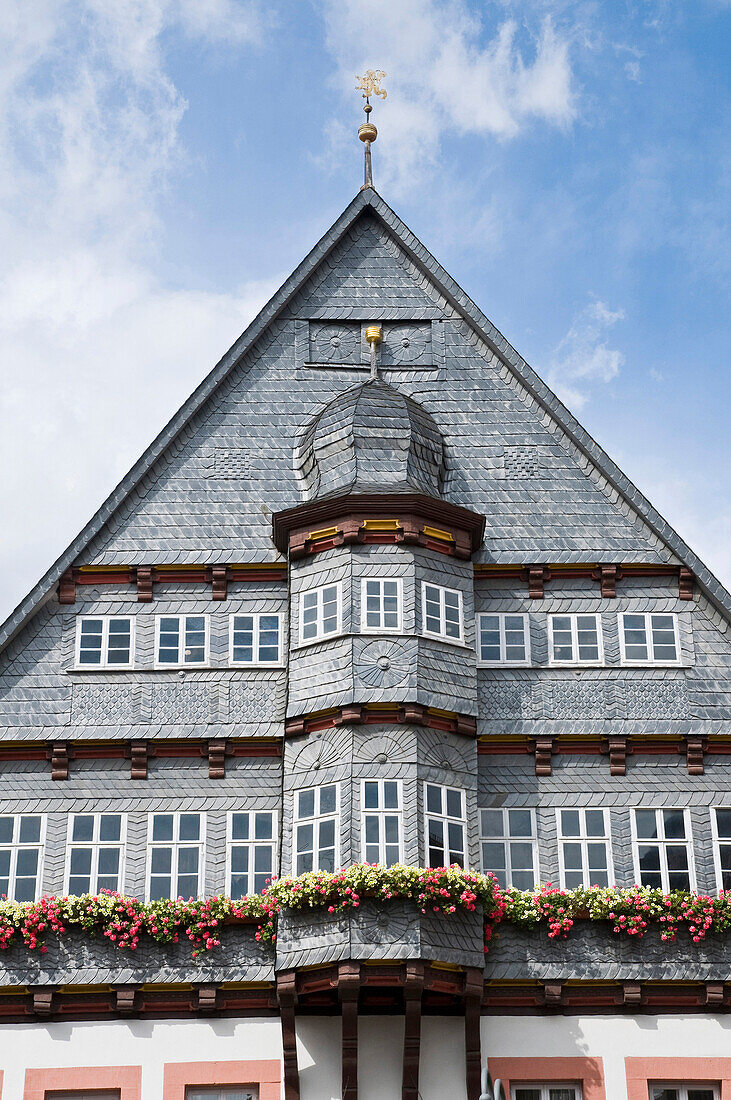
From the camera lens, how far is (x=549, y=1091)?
25891 mm

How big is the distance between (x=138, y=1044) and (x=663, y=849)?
8668 millimetres

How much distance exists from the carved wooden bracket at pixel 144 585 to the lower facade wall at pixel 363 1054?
7.14m

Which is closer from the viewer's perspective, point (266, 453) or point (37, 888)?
point (37, 888)

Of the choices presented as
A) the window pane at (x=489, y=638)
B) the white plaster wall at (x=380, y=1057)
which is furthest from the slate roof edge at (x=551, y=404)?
the white plaster wall at (x=380, y=1057)

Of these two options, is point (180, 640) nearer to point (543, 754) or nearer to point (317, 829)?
point (317, 829)

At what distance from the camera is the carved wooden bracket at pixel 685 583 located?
1166 inches

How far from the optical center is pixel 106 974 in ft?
85.6

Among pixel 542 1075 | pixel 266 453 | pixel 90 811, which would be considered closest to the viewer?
pixel 542 1075

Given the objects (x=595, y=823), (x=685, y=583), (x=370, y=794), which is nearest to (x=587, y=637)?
(x=685, y=583)

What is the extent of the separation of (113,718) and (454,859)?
611 centimetres

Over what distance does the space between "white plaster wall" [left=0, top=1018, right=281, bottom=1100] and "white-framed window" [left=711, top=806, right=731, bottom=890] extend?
7.31 m

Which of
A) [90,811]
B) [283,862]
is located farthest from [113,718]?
[283,862]

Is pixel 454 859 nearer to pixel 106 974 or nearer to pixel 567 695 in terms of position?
pixel 567 695

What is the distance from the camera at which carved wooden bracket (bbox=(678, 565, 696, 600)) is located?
97.2 feet
